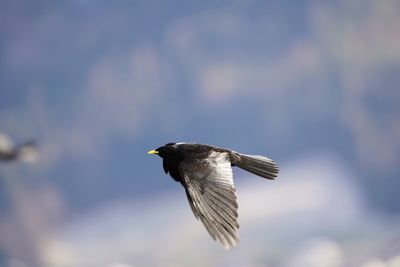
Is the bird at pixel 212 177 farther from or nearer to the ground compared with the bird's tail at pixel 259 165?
nearer to the ground

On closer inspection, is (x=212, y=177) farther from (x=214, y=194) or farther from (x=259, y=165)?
(x=259, y=165)

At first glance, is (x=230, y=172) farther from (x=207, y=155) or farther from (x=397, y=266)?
(x=397, y=266)

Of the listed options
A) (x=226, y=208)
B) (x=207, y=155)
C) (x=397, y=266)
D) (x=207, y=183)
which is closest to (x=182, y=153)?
(x=207, y=155)

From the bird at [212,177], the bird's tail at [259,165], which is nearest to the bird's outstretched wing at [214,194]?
the bird at [212,177]

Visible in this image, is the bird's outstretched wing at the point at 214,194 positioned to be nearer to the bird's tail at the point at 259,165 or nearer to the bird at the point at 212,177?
the bird at the point at 212,177

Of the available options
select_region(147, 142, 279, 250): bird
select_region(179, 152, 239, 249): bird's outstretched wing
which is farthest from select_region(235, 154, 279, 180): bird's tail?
select_region(179, 152, 239, 249): bird's outstretched wing

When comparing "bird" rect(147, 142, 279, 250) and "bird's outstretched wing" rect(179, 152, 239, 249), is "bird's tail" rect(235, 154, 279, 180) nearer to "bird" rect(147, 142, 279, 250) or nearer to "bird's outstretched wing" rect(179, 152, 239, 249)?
"bird" rect(147, 142, 279, 250)
